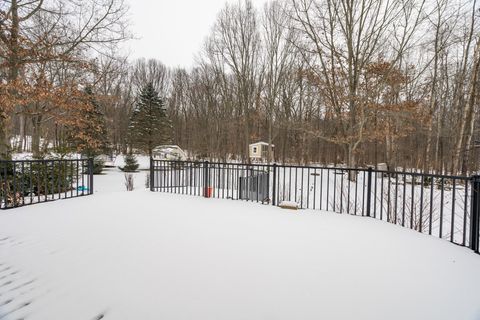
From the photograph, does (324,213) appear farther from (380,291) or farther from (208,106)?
(208,106)

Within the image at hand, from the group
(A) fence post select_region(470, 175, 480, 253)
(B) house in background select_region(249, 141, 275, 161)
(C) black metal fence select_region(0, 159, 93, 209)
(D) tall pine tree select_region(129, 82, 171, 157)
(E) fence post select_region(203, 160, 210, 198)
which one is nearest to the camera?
(A) fence post select_region(470, 175, 480, 253)

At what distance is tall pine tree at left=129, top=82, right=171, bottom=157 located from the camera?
81.9 feet

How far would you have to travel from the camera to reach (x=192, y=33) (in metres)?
21.7

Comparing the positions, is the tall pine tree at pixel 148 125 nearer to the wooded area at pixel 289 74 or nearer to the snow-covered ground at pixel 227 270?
the wooded area at pixel 289 74

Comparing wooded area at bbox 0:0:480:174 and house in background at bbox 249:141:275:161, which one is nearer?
wooded area at bbox 0:0:480:174

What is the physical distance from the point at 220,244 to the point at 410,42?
1518cm

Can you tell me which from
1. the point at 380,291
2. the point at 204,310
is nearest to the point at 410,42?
the point at 380,291

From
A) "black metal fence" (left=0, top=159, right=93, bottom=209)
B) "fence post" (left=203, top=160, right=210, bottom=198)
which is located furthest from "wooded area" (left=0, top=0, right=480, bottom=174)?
"fence post" (left=203, top=160, right=210, bottom=198)

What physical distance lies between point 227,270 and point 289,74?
18.8 m

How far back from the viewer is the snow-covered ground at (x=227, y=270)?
1904 mm

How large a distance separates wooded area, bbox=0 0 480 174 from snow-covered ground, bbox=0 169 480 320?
5355mm

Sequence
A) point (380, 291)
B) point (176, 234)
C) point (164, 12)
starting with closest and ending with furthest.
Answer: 1. point (380, 291)
2. point (176, 234)
3. point (164, 12)

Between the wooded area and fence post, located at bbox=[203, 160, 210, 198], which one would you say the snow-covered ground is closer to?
fence post, located at bbox=[203, 160, 210, 198]

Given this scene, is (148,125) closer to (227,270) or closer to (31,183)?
(31,183)
